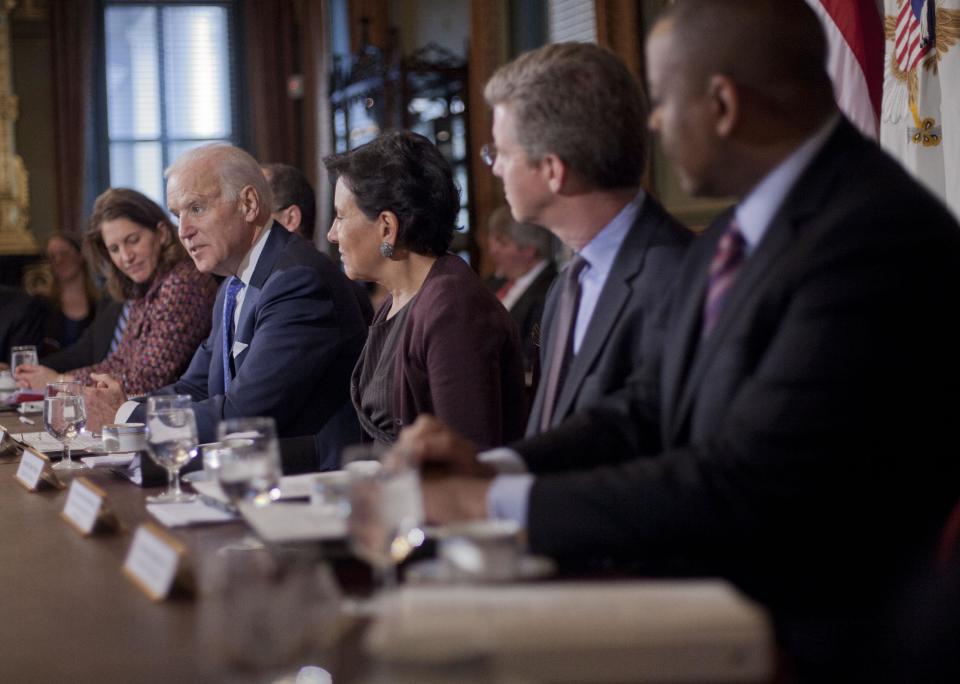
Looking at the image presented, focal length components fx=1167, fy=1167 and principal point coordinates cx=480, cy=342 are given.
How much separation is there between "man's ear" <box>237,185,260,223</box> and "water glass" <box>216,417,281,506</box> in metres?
1.77

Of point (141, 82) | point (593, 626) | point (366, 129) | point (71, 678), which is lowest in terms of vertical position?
point (71, 678)

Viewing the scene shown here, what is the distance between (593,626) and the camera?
857 mm

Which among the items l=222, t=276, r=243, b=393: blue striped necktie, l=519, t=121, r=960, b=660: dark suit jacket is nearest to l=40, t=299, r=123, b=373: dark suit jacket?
l=222, t=276, r=243, b=393: blue striped necktie

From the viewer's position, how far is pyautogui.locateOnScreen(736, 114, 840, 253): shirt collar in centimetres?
151

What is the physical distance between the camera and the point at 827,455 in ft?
4.18

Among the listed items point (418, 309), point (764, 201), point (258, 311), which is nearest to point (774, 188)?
point (764, 201)

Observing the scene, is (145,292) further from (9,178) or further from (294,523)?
(9,178)

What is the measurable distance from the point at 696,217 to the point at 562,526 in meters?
5.33

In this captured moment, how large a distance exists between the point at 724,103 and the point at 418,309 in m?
1.20

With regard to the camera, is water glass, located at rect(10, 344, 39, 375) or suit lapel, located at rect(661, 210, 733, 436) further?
water glass, located at rect(10, 344, 39, 375)

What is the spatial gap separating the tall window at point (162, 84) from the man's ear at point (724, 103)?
381 inches

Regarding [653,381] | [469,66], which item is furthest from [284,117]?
[653,381]

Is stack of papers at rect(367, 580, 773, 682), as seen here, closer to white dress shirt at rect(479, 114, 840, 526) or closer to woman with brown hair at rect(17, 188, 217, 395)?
white dress shirt at rect(479, 114, 840, 526)

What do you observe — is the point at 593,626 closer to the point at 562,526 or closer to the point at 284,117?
the point at 562,526
